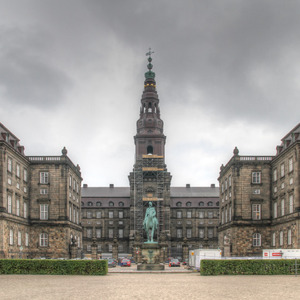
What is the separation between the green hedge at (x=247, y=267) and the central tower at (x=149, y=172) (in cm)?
7013

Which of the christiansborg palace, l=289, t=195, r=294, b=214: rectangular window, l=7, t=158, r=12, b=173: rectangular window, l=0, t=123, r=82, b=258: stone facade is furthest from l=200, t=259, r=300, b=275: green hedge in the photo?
l=0, t=123, r=82, b=258: stone facade

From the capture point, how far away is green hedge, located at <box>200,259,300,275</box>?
42.2 metres

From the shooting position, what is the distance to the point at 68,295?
83.1 ft

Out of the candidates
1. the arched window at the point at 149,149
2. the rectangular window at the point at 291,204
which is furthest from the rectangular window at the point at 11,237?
the arched window at the point at 149,149

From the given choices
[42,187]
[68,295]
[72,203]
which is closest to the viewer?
[68,295]

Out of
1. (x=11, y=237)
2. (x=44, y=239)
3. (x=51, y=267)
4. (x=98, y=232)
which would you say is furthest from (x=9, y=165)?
(x=98, y=232)

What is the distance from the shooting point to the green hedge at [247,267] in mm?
42188

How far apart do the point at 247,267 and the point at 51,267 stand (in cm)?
1608

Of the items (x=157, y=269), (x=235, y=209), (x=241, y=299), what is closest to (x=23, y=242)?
(x=157, y=269)

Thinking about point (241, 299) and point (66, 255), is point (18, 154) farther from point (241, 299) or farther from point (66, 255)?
point (241, 299)

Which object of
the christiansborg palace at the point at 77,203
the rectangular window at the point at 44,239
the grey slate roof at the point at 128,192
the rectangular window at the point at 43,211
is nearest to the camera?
the christiansborg palace at the point at 77,203

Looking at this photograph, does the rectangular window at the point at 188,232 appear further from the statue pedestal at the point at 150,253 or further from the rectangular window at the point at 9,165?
the rectangular window at the point at 9,165

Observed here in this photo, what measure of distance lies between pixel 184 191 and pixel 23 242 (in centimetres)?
7471

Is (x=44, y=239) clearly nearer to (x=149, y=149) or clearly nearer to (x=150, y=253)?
(x=150, y=253)
